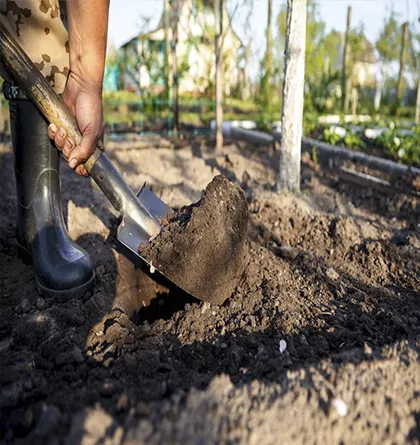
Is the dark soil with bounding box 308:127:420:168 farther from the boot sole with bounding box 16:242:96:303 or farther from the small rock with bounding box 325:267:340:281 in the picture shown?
the boot sole with bounding box 16:242:96:303

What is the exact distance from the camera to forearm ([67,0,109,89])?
5.68ft

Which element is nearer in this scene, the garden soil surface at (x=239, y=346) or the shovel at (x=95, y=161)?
the garden soil surface at (x=239, y=346)

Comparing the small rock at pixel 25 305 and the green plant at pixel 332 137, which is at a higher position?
the green plant at pixel 332 137

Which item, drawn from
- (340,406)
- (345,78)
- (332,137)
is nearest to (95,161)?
(340,406)

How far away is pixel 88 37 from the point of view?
1793 mm

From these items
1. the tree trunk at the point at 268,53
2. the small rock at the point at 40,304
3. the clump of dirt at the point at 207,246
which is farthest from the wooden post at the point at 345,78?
the small rock at the point at 40,304

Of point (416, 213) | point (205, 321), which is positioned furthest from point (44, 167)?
point (416, 213)

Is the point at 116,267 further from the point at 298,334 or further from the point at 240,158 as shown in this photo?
the point at 240,158

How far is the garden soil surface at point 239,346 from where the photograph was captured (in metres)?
1.14

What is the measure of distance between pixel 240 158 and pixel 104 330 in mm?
3574

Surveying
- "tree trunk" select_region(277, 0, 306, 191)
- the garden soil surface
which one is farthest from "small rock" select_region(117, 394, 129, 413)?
"tree trunk" select_region(277, 0, 306, 191)

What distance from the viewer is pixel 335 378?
1311mm

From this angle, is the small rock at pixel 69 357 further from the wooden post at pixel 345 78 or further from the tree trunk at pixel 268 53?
the wooden post at pixel 345 78

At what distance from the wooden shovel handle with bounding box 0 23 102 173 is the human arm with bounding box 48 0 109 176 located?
3 centimetres
